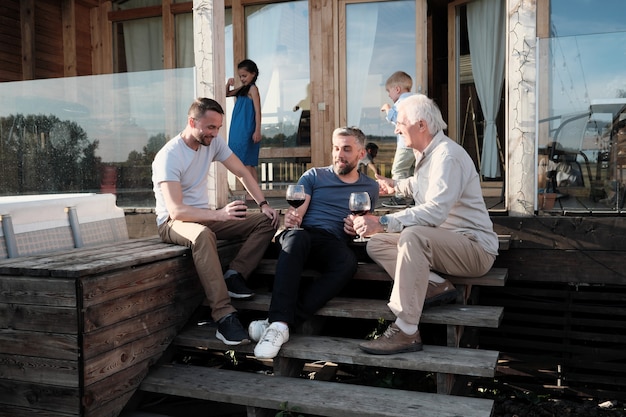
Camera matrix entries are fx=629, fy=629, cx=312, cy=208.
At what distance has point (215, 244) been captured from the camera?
3305mm

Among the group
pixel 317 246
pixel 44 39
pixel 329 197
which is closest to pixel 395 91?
pixel 329 197

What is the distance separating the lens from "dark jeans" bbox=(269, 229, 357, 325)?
10.2 ft

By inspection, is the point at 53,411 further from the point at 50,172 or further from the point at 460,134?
the point at 460,134

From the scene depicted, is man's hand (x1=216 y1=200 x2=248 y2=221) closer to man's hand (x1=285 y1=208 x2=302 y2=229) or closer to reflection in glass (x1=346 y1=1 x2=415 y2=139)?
man's hand (x1=285 y1=208 x2=302 y2=229)

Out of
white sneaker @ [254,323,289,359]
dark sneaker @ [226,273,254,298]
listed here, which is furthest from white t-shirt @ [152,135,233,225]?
white sneaker @ [254,323,289,359]

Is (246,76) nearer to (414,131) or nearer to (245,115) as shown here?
(245,115)

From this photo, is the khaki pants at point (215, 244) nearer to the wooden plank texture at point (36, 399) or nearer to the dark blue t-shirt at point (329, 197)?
the dark blue t-shirt at point (329, 197)

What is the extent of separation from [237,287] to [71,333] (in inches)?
39.0

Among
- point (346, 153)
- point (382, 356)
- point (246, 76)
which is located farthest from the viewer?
point (246, 76)

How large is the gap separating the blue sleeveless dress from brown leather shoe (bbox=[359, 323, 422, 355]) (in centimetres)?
264

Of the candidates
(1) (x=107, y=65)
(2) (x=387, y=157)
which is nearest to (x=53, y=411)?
(2) (x=387, y=157)

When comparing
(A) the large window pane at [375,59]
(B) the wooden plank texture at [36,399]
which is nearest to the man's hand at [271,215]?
(B) the wooden plank texture at [36,399]

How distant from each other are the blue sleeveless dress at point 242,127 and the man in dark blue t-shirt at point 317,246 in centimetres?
160

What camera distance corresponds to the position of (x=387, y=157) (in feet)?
21.0
